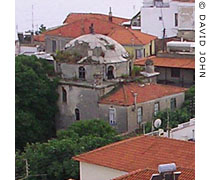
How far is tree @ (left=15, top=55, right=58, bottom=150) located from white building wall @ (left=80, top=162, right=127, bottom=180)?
194 inches

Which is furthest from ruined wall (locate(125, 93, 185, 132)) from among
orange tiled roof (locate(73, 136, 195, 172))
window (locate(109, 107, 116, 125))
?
orange tiled roof (locate(73, 136, 195, 172))

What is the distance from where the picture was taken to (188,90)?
12844 mm

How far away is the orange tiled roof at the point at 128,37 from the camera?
16.4 meters

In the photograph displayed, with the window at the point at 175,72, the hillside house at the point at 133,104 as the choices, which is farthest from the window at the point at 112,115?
the window at the point at 175,72

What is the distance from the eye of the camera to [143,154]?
637 centimetres

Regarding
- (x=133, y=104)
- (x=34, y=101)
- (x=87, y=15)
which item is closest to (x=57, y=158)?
(x=133, y=104)

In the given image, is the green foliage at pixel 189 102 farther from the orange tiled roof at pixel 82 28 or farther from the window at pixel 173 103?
the orange tiled roof at pixel 82 28

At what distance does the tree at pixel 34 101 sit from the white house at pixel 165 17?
675cm

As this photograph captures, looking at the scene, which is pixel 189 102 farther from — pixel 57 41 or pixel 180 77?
pixel 57 41

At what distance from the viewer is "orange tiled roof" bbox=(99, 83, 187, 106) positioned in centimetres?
1155

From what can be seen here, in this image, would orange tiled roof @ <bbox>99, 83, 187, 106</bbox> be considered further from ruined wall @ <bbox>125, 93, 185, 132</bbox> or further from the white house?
the white house

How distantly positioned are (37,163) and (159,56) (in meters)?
8.23
